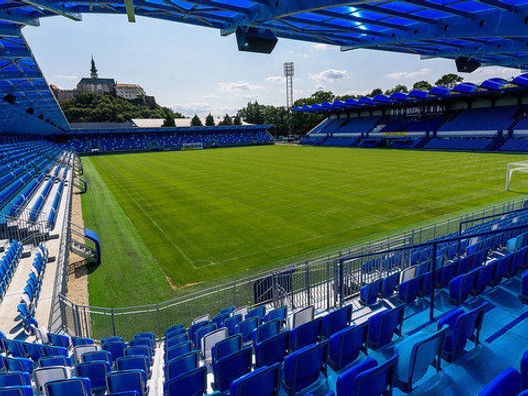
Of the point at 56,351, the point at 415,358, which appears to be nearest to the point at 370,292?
the point at 415,358

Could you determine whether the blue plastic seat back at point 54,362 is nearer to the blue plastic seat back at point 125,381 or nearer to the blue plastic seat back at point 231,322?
the blue plastic seat back at point 125,381

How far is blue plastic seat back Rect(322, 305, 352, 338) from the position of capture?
5.68 m

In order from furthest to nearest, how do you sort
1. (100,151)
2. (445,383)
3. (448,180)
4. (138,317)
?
(100,151)
(448,180)
(138,317)
(445,383)

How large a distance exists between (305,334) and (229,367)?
1.32 m

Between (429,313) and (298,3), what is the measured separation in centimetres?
642

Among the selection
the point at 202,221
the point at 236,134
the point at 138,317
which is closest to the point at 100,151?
the point at 236,134

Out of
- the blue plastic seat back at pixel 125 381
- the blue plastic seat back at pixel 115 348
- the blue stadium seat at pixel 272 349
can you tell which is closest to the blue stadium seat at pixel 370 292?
the blue stadium seat at pixel 272 349

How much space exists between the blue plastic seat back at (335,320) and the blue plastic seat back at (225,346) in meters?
1.47

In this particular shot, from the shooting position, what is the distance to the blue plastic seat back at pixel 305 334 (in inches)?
205

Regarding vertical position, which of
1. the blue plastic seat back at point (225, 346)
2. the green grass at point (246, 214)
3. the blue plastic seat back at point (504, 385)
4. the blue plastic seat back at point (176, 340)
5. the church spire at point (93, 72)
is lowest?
the green grass at point (246, 214)

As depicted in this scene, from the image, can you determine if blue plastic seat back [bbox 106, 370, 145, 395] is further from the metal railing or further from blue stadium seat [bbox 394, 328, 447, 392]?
the metal railing

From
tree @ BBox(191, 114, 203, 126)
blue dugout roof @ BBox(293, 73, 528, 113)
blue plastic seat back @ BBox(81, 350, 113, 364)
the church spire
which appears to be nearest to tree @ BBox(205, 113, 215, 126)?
tree @ BBox(191, 114, 203, 126)

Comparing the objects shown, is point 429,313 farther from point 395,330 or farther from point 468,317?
point 468,317

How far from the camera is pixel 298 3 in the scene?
6.90 m
